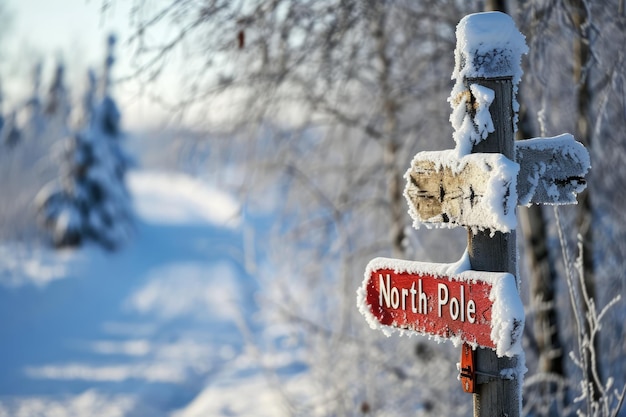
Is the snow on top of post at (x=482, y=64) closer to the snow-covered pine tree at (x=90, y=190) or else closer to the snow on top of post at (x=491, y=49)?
the snow on top of post at (x=491, y=49)

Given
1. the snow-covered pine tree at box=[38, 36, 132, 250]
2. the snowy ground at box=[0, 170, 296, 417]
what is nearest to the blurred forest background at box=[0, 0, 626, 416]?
the snowy ground at box=[0, 170, 296, 417]

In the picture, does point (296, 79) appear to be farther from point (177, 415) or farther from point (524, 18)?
point (177, 415)

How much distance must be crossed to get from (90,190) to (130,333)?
43.4 feet

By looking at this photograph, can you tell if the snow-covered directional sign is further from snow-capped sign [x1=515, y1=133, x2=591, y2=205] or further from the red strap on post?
the red strap on post

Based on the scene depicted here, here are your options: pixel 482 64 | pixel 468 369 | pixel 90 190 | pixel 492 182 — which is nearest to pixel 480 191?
pixel 492 182

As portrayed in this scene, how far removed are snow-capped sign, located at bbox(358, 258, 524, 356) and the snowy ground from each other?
8.09 feet

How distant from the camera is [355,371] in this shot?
5.20 metres

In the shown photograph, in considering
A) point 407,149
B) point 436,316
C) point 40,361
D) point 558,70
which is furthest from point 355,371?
point 40,361

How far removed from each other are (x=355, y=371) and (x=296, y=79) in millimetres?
2702

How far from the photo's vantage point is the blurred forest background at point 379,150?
12.9ft

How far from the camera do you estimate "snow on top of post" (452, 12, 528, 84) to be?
6.40ft

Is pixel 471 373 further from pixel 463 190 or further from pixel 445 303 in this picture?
pixel 463 190

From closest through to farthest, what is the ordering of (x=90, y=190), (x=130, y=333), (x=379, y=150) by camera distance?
(x=379, y=150)
(x=130, y=333)
(x=90, y=190)

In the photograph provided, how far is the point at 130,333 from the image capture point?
11328 mm
